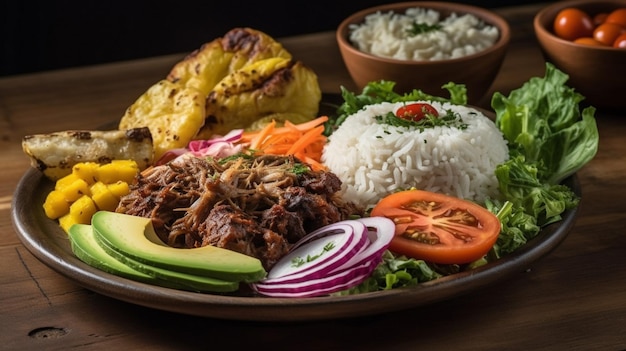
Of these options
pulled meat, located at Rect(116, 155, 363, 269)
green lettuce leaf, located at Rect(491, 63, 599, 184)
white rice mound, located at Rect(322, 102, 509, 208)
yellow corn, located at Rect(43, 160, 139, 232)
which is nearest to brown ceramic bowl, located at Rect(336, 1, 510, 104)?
green lettuce leaf, located at Rect(491, 63, 599, 184)

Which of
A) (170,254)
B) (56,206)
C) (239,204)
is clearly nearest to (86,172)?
(56,206)

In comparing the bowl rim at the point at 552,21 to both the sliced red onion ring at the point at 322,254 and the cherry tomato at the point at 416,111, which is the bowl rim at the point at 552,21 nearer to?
the cherry tomato at the point at 416,111

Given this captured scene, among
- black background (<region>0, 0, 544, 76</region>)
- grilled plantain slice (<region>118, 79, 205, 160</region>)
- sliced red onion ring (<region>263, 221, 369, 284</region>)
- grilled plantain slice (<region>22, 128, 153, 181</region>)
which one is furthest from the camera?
black background (<region>0, 0, 544, 76</region>)

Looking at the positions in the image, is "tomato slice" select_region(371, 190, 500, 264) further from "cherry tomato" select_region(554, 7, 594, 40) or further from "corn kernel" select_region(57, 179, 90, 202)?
"cherry tomato" select_region(554, 7, 594, 40)

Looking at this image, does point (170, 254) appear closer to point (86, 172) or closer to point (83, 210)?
point (83, 210)

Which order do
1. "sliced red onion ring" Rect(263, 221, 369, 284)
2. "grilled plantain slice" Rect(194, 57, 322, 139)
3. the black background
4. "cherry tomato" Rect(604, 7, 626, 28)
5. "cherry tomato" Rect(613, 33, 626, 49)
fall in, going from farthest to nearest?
the black background → "cherry tomato" Rect(604, 7, 626, 28) → "cherry tomato" Rect(613, 33, 626, 49) → "grilled plantain slice" Rect(194, 57, 322, 139) → "sliced red onion ring" Rect(263, 221, 369, 284)

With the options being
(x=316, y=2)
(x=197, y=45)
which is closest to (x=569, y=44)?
(x=316, y=2)

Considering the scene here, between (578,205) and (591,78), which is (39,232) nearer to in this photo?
(578,205)

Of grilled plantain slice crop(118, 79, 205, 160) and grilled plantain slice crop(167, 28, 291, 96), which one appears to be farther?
grilled plantain slice crop(167, 28, 291, 96)
